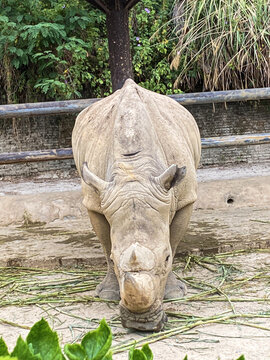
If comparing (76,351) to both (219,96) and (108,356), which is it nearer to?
(108,356)

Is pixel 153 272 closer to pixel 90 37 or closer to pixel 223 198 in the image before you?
pixel 223 198

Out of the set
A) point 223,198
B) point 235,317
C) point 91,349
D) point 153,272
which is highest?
point 91,349

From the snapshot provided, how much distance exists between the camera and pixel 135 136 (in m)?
3.45

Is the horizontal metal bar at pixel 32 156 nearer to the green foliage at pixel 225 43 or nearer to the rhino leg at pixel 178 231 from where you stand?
the green foliage at pixel 225 43

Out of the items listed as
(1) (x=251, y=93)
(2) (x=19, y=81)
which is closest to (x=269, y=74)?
(1) (x=251, y=93)

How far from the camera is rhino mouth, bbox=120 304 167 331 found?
2959 mm

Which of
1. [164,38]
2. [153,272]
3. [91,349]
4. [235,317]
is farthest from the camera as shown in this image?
[164,38]

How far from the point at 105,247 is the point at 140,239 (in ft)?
2.81

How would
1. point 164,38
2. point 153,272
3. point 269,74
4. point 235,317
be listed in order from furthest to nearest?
point 164,38 < point 269,74 < point 235,317 < point 153,272

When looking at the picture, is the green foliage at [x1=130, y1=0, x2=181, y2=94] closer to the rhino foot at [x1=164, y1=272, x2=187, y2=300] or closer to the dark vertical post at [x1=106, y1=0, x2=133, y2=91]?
the dark vertical post at [x1=106, y1=0, x2=133, y2=91]

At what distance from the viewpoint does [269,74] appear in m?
8.48

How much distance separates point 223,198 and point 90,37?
11.9 ft

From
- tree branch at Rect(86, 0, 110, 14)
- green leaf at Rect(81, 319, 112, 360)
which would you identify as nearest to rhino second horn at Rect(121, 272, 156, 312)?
green leaf at Rect(81, 319, 112, 360)

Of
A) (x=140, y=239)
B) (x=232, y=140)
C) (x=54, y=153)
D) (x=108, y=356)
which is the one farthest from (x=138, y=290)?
(x=232, y=140)
